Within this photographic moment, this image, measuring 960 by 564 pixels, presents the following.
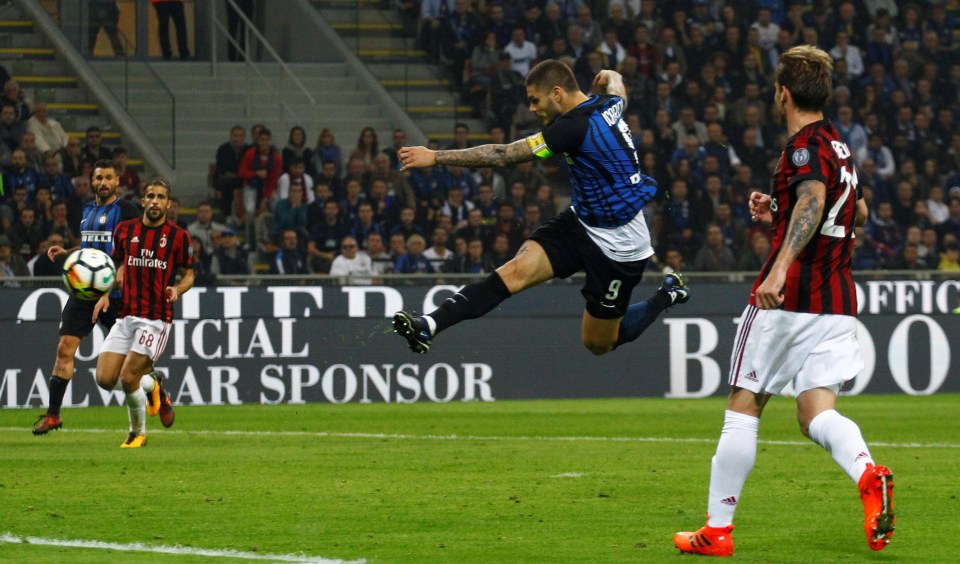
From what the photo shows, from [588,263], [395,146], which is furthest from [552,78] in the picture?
[395,146]

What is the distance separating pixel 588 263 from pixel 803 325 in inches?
114

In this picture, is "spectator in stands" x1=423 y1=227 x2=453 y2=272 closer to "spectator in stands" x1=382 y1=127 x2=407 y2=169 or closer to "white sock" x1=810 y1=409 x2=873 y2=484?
"spectator in stands" x1=382 y1=127 x2=407 y2=169

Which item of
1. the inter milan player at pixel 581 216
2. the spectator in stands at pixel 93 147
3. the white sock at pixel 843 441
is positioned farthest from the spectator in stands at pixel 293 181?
the white sock at pixel 843 441

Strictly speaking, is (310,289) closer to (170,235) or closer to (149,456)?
(170,235)

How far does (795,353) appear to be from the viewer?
6594 millimetres

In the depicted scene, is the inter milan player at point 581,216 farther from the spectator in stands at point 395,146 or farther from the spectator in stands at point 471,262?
the spectator in stands at point 395,146

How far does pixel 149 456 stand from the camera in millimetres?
11164

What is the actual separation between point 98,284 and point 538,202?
9534 millimetres

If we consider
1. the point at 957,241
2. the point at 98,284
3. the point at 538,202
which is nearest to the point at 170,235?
the point at 98,284

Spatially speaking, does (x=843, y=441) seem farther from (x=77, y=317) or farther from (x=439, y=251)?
(x=439, y=251)

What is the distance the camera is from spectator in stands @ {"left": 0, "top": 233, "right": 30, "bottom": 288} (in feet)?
57.6

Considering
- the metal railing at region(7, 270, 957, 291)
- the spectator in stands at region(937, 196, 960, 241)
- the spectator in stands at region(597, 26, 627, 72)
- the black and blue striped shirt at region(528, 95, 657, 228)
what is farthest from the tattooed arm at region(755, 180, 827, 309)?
the spectator in stands at region(597, 26, 627, 72)

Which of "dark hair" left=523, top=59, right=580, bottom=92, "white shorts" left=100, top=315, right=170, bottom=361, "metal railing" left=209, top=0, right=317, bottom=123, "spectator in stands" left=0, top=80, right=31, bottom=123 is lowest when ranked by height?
"white shorts" left=100, top=315, right=170, bottom=361

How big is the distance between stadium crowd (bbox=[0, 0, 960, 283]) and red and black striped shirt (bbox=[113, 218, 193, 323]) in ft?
18.0
